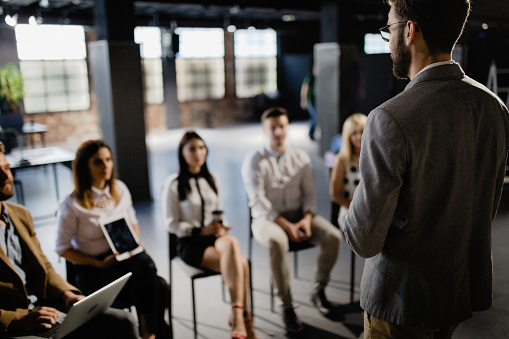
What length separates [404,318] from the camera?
1122mm

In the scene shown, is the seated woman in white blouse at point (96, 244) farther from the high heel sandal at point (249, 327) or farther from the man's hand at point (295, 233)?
the man's hand at point (295, 233)

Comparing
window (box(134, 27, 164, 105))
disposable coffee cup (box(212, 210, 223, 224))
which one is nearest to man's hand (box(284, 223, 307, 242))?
disposable coffee cup (box(212, 210, 223, 224))

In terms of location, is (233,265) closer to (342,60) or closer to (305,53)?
(342,60)

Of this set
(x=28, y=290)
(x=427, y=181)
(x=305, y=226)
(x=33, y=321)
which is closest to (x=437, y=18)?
(x=427, y=181)

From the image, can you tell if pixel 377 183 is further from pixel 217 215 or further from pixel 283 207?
pixel 283 207

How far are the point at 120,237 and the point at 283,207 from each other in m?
1.13

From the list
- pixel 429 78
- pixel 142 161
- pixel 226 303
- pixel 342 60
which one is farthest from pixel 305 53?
pixel 429 78

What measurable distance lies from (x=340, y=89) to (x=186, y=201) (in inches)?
204

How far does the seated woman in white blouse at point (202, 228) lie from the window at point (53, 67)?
30.6ft

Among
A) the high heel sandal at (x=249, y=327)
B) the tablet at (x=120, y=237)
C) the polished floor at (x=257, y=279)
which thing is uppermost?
the tablet at (x=120, y=237)

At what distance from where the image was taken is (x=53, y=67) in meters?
11.0

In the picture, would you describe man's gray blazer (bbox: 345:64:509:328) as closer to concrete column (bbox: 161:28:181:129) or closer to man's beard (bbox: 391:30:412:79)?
man's beard (bbox: 391:30:412:79)

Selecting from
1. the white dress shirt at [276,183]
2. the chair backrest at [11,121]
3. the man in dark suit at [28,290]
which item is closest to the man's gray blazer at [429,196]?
the man in dark suit at [28,290]

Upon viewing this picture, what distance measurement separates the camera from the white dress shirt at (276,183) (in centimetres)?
304
